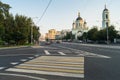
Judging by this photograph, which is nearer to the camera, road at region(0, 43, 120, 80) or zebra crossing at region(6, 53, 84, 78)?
road at region(0, 43, 120, 80)

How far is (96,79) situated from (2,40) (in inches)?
3043

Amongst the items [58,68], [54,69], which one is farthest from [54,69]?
[58,68]

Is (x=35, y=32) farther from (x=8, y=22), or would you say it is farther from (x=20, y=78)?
(x=20, y=78)

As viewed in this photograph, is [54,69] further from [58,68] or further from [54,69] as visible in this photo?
[58,68]

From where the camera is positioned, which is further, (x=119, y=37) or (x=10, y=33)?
(x=119, y=37)

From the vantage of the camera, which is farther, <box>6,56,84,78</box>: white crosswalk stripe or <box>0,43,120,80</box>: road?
<box>6,56,84,78</box>: white crosswalk stripe

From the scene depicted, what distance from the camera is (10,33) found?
83875mm

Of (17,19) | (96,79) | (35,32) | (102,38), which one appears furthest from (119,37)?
(96,79)

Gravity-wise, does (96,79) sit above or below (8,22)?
below

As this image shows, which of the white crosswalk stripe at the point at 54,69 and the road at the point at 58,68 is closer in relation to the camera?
the road at the point at 58,68

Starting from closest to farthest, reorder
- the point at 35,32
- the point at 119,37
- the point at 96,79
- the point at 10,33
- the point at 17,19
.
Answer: the point at 96,79 → the point at 10,33 → the point at 17,19 → the point at 35,32 → the point at 119,37

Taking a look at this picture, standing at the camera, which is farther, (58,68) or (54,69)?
(58,68)

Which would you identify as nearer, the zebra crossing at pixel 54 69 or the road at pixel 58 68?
the road at pixel 58 68

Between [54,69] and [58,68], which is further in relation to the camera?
[58,68]
